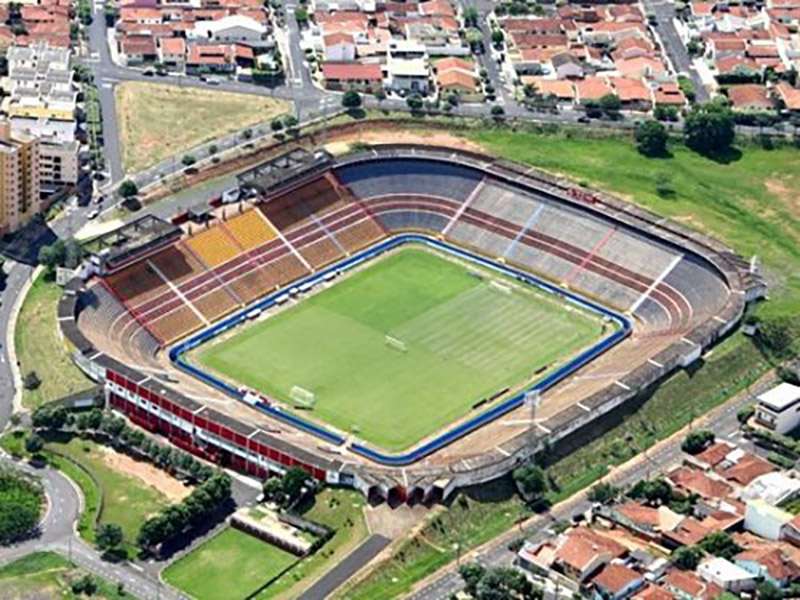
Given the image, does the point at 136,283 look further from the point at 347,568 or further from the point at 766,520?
the point at 766,520

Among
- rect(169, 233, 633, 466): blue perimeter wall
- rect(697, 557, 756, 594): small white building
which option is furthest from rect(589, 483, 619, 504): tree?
rect(169, 233, 633, 466): blue perimeter wall

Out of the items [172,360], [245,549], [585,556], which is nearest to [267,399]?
[172,360]

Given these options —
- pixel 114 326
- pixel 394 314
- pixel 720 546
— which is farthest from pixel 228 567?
pixel 394 314

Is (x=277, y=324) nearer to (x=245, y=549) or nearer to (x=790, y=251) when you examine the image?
(x=245, y=549)

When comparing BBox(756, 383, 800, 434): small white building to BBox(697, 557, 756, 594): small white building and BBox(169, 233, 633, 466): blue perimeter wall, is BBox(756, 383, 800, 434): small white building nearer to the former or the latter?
BBox(169, 233, 633, 466): blue perimeter wall

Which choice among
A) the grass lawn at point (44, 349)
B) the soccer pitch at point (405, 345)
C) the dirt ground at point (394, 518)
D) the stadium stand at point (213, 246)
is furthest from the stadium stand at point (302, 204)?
the dirt ground at point (394, 518)

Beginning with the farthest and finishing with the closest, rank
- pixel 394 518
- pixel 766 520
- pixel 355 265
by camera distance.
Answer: pixel 355 265, pixel 766 520, pixel 394 518

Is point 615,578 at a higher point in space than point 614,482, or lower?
higher
